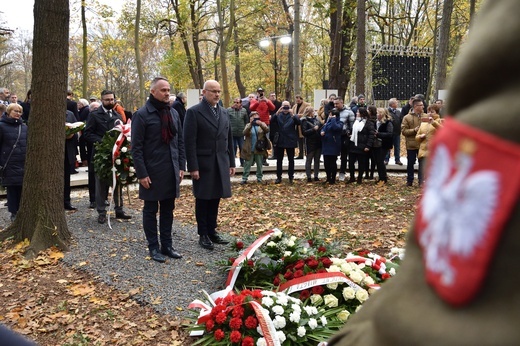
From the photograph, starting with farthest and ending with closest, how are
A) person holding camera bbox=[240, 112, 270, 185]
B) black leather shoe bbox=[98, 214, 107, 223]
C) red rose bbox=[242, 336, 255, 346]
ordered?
person holding camera bbox=[240, 112, 270, 185] < black leather shoe bbox=[98, 214, 107, 223] < red rose bbox=[242, 336, 255, 346]

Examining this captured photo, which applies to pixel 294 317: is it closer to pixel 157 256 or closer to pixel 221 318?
pixel 221 318

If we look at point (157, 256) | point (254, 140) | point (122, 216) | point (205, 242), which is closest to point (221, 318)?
point (157, 256)

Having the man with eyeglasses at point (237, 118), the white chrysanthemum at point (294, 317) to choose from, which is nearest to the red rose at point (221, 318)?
the white chrysanthemum at point (294, 317)

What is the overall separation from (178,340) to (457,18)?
29347mm

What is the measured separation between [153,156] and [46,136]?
5.62 feet

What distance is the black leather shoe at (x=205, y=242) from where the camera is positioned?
21.7 feet

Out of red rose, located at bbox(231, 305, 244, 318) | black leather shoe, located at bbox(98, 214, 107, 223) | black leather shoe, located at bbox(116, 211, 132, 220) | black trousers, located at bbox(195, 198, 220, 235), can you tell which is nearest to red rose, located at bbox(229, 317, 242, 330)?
red rose, located at bbox(231, 305, 244, 318)

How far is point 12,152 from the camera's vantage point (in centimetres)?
763

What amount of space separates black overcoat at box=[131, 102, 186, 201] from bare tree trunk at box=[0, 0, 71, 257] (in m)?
1.44

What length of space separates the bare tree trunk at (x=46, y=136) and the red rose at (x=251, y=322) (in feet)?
12.2

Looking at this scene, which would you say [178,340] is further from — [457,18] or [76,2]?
[457,18]

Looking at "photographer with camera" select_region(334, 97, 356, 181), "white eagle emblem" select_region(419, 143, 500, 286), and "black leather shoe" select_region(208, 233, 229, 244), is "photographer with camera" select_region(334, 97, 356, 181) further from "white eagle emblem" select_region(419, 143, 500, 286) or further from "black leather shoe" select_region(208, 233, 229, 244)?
"white eagle emblem" select_region(419, 143, 500, 286)

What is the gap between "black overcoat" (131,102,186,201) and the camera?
19.2ft

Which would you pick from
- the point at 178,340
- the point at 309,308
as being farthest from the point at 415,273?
the point at 178,340
